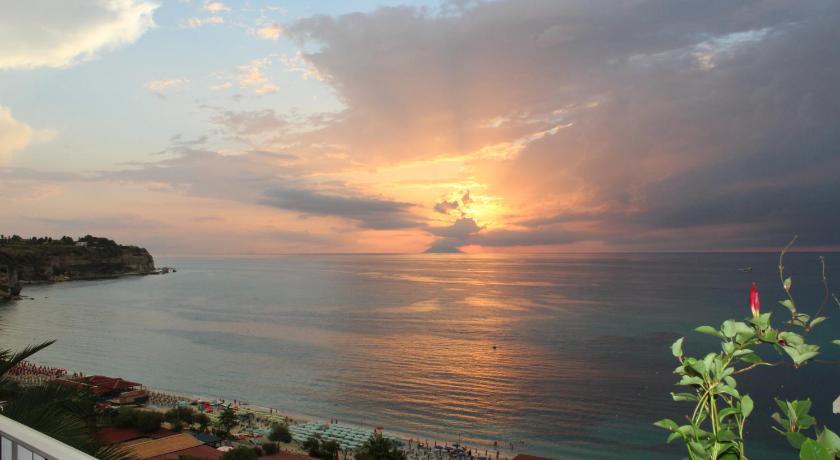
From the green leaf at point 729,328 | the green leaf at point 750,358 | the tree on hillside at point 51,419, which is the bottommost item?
the tree on hillside at point 51,419

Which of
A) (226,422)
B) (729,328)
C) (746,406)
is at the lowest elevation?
(226,422)

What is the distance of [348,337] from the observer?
59188mm

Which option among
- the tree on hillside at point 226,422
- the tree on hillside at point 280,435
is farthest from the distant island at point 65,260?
the tree on hillside at point 280,435

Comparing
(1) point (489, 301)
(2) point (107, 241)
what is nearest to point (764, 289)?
(1) point (489, 301)

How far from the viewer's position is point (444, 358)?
4803 cm

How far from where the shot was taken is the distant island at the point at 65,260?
389 feet

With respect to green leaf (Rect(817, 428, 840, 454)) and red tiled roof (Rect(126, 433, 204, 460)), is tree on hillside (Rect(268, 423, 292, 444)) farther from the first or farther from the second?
green leaf (Rect(817, 428, 840, 454))

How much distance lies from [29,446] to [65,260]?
167328 mm

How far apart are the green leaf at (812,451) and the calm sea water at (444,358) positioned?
2857 centimetres

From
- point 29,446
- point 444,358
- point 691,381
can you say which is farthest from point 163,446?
point 444,358

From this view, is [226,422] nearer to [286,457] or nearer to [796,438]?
[286,457]

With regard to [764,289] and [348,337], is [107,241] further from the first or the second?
[764,289]

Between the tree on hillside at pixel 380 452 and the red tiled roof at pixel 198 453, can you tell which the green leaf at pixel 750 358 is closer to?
the tree on hillside at pixel 380 452

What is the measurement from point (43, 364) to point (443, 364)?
36717 millimetres
